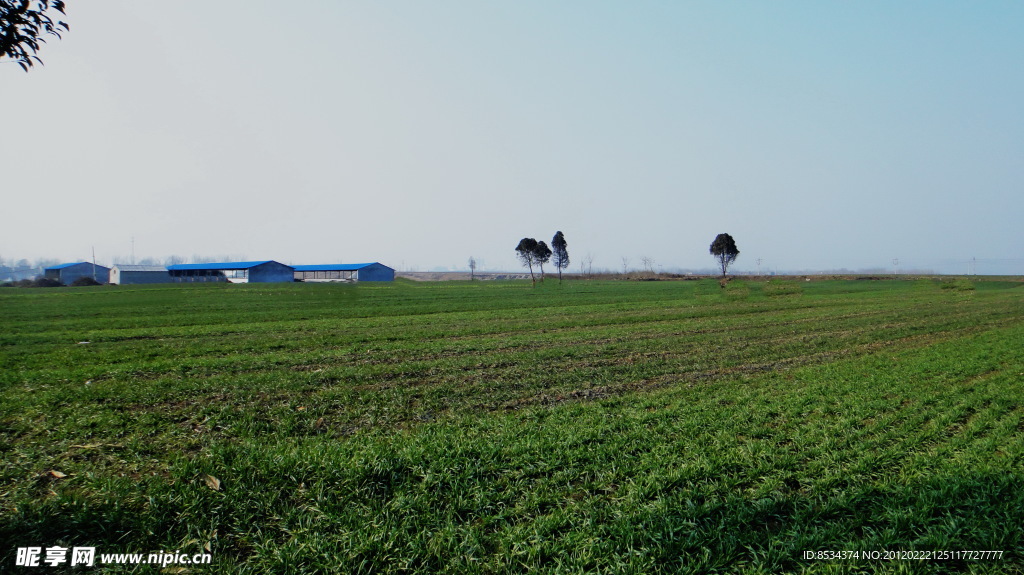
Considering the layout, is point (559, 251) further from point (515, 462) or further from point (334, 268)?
point (515, 462)

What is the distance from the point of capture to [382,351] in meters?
16.1

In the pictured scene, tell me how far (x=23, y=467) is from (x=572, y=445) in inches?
272

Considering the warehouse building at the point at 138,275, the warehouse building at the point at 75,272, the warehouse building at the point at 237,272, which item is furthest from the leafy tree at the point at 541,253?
the warehouse building at the point at 75,272

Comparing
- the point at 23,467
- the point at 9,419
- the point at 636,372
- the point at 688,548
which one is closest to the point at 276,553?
the point at 688,548

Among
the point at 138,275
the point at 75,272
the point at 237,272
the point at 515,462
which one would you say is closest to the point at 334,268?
the point at 237,272

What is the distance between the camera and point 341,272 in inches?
3797

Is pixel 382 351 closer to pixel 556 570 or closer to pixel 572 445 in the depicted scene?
pixel 572 445

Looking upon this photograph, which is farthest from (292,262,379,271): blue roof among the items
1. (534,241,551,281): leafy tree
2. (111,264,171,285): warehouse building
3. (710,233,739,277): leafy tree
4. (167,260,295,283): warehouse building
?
(710,233,739,277): leafy tree

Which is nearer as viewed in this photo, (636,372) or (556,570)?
(556,570)

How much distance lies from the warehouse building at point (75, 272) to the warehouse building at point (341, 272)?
4018cm

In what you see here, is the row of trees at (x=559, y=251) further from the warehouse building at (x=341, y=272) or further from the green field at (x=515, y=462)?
the green field at (x=515, y=462)

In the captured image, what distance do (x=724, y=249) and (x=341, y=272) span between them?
7878 cm

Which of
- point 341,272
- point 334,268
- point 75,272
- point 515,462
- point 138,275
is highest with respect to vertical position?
point 334,268

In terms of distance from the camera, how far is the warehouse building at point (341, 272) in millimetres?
95812
